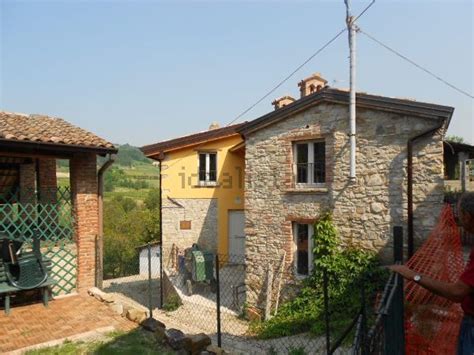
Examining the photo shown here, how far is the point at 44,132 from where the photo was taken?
7766mm

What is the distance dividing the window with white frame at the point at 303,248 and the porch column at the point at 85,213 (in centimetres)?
552

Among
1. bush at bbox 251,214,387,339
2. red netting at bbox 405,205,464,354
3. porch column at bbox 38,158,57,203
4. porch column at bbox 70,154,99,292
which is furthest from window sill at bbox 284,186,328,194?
porch column at bbox 38,158,57,203

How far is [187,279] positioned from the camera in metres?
12.9

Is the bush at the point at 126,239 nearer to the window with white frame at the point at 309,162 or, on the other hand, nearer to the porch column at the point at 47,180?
the porch column at the point at 47,180

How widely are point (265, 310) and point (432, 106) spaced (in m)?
7.09

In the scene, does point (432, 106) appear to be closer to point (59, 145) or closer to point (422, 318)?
point (422, 318)

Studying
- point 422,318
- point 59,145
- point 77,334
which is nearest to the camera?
point 422,318

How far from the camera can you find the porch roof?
705 centimetres

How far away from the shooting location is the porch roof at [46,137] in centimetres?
705

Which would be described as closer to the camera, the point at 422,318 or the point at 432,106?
the point at 422,318

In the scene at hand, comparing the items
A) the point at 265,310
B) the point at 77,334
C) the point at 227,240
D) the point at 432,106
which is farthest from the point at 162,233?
the point at 432,106

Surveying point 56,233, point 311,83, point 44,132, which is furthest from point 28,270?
point 311,83

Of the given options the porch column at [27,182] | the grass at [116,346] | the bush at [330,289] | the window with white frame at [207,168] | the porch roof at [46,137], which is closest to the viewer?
the grass at [116,346]

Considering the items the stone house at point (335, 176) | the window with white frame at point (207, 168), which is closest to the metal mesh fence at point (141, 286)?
the window with white frame at point (207, 168)
